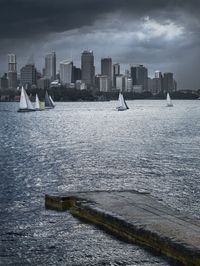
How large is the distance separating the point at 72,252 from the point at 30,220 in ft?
24.0

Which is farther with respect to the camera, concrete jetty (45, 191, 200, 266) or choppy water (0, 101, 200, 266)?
choppy water (0, 101, 200, 266)

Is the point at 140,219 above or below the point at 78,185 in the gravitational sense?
above

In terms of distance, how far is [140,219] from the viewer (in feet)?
94.7

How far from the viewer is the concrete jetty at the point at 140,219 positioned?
79.8ft

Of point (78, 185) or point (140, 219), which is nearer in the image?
point (140, 219)

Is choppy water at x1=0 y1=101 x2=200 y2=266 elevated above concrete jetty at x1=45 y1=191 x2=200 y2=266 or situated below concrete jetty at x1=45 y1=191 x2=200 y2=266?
below

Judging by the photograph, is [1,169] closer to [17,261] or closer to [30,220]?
[30,220]

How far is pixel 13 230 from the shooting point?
101 feet

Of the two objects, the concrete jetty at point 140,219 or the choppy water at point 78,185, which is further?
the choppy water at point 78,185

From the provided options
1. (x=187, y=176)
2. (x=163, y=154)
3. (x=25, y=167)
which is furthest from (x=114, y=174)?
(x=163, y=154)

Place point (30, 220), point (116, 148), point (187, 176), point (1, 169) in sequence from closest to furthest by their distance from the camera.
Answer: point (30, 220), point (187, 176), point (1, 169), point (116, 148)

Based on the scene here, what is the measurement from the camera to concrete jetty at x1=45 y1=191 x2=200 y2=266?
24.3 meters

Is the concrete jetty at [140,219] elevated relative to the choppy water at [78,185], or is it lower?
elevated

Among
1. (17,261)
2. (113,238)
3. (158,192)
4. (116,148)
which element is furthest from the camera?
(116,148)
